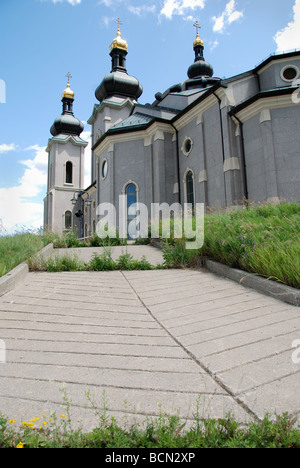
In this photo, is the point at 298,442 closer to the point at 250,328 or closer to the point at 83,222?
the point at 250,328

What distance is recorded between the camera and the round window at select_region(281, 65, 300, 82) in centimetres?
1585

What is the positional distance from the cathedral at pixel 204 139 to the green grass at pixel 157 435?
11.1 metres

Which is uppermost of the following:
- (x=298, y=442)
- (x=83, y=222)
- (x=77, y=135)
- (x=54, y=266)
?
(x=77, y=135)

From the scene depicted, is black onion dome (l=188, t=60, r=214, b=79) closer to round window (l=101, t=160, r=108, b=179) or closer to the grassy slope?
round window (l=101, t=160, r=108, b=179)

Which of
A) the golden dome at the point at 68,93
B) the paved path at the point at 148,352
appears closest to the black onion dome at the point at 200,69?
the golden dome at the point at 68,93

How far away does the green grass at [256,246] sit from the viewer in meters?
4.54

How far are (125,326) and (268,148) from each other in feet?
41.0

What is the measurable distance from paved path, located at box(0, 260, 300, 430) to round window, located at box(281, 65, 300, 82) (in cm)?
1580

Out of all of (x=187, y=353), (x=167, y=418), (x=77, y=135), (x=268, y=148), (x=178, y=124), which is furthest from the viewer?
(x=77, y=135)

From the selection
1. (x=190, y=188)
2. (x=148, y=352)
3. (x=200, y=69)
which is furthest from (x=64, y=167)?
(x=148, y=352)

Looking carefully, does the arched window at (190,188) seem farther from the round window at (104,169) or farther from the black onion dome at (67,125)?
the black onion dome at (67,125)
